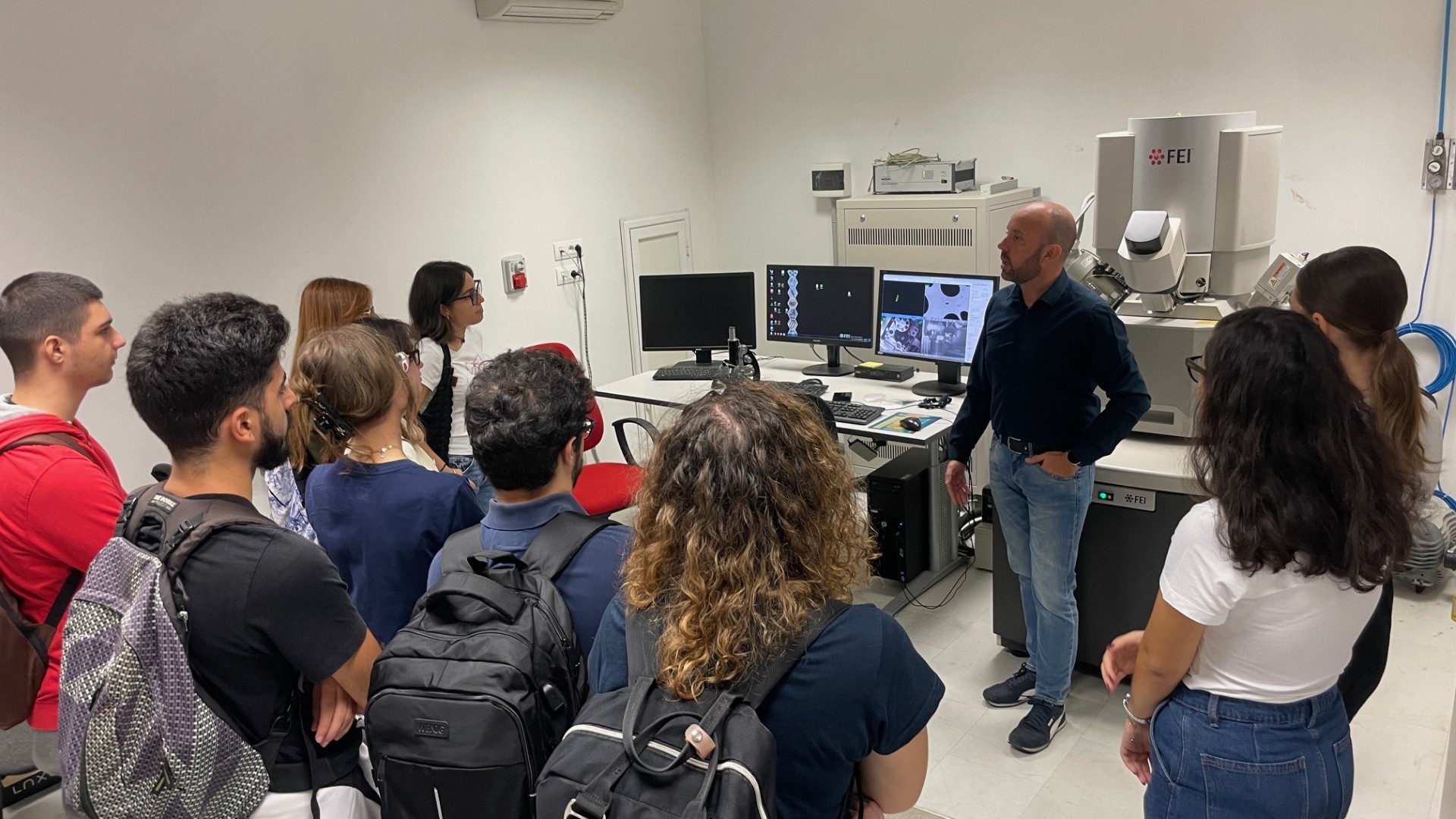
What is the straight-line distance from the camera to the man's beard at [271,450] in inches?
58.2

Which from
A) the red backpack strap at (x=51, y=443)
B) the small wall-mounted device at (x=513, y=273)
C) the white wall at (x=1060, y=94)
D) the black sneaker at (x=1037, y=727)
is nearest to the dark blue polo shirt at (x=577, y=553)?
the red backpack strap at (x=51, y=443)

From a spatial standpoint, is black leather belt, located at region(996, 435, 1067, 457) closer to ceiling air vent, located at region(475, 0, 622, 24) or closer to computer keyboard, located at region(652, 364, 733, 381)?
computer keyboard, located at region(652, 364, 733, 381)

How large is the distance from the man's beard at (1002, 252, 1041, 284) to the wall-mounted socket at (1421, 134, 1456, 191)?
1.96 meters

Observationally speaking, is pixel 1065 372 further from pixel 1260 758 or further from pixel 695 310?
pixel 695 310

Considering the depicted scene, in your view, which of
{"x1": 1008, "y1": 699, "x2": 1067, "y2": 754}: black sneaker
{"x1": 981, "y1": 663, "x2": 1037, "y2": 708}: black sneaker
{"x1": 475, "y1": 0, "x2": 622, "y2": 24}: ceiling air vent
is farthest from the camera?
{"x1": 475, "y1": 0, "x2": 622, "y2": 24}: ceiling air vent

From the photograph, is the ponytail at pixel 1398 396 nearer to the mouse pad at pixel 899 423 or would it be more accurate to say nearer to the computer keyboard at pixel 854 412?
the mouse pad at pixel 899 423

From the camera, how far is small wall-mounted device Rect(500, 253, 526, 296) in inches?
171

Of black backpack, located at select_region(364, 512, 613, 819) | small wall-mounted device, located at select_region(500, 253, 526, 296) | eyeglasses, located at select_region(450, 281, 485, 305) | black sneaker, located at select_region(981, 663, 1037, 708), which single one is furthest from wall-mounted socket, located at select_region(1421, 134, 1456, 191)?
black backpack, located at select_region(364, 512, 613, 819)

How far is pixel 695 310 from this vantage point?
436 centimetres

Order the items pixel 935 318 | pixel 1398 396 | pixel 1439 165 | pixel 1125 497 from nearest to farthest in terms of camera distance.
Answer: pixel 1398 396 → pixel 1125 497 → pixel 1439 165 → pixel 935 318

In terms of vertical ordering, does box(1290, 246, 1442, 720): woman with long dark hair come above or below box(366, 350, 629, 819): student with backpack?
above

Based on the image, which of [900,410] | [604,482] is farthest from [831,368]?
[604,482]

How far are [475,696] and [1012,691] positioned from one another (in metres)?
2.09

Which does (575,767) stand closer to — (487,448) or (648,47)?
(487,448)
